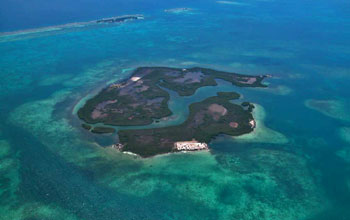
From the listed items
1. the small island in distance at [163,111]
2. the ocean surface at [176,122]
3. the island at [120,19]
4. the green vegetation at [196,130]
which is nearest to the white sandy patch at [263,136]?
the ocean surface at [176,122]

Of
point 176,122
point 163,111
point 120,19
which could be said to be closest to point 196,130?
point 176,122

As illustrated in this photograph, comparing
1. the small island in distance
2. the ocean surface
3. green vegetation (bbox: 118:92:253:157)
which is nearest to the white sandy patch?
the ocean surface

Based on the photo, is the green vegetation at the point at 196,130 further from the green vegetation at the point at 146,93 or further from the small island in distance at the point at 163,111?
the green vegetation at the point at 146,93

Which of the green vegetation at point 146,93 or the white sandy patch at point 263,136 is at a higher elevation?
the green vegetation at point 146,93

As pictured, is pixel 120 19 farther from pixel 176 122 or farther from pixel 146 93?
pixel 176 122

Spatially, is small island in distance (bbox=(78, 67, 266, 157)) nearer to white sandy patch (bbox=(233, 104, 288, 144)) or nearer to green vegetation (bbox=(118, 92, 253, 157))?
green vegetation (bbox=(118, 92, 253, 157))

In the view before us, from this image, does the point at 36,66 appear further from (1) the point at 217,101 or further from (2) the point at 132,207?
(2) the point at 132,207
